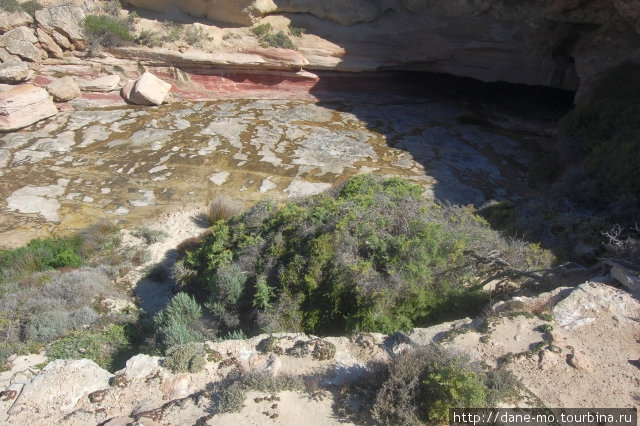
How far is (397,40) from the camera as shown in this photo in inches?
389

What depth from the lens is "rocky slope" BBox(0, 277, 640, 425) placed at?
3012 mm

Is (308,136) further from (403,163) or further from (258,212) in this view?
(258,212)

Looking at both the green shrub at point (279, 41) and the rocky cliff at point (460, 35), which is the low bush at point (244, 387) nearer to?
the rocky cliff at point (460, 35)

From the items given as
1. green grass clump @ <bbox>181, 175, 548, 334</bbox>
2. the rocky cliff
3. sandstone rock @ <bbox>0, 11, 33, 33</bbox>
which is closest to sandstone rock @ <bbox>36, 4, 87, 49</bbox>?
sandstone rock @ <bbox>0, 11, 33, 33</bbox>

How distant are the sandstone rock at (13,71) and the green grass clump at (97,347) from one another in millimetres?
6625

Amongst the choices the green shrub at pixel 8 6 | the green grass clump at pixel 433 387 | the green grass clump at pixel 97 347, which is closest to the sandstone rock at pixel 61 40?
the green shrub at pixel 8 6

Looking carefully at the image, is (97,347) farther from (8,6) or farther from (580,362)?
(8,6)

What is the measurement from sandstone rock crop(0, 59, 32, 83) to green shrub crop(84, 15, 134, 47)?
1326 millimetres

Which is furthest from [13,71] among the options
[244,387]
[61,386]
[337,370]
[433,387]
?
[433,387]

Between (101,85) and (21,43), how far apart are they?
1.72 metres

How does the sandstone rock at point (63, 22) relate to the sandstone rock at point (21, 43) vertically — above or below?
above

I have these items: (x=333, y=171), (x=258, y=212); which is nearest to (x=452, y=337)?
(x=258, y=212)

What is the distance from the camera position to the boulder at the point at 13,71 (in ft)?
30.2

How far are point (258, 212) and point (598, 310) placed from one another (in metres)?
3.33
